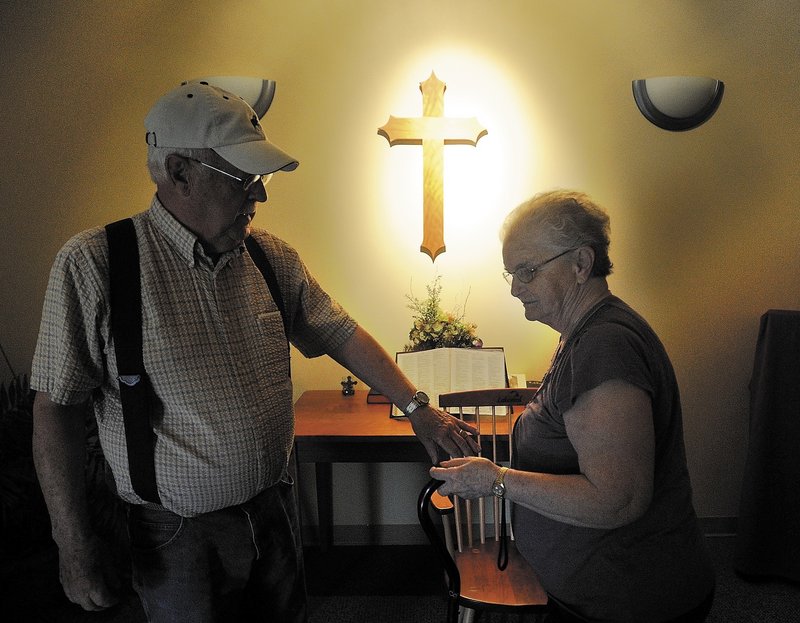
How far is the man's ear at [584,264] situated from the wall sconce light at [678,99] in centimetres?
174

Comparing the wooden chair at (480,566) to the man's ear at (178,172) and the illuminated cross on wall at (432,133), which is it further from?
the illuminated cross on wall at (432,133)

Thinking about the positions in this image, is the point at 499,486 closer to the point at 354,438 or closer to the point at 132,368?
the point at 132,368

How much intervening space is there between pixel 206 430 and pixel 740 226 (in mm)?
2555

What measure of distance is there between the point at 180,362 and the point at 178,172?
418 millimetres

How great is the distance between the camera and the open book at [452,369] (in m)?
2.55

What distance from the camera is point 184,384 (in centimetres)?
135

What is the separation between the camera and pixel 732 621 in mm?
2447

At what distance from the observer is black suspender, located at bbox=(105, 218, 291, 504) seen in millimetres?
1307

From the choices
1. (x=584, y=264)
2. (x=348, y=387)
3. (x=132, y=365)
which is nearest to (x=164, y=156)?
(x=132, y=365)

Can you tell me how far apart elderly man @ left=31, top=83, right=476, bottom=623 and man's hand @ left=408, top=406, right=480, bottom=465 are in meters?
0.42

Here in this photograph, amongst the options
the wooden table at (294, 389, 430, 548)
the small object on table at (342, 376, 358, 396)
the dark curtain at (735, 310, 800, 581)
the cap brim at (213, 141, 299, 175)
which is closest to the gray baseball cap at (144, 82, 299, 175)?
the cap brim at (213, 141, 299, 175)

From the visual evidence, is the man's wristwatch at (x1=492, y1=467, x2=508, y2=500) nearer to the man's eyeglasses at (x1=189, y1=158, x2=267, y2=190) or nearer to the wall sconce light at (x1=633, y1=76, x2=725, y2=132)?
the man's eyeglasses at (x1=189, y1=158, x2=267, y2=190)

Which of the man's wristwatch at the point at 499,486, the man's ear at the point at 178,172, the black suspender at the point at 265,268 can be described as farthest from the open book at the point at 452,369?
the man's ear at the point at 178,172

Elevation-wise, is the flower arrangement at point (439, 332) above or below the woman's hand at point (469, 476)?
above
